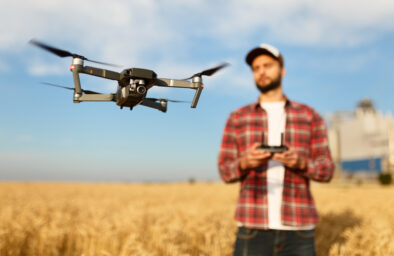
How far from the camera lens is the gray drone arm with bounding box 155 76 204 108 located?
0.52 meters

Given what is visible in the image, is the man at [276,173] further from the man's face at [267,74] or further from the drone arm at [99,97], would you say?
the drone arm at [99,97]

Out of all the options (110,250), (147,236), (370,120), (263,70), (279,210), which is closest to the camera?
(263,70)

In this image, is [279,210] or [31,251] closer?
[279,210]

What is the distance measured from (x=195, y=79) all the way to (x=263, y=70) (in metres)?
2.33

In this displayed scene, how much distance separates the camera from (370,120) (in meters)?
53.3

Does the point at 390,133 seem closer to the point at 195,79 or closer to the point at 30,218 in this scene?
the point at 30,218

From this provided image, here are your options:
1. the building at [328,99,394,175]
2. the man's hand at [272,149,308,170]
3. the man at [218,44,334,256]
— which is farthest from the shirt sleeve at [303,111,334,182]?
the building at [328,99,394,175]

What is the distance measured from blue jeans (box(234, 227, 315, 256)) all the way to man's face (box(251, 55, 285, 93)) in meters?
1.29

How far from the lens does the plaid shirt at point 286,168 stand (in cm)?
302

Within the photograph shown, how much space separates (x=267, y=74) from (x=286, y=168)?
0.91 meters

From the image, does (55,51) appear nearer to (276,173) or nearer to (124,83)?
(124,83)

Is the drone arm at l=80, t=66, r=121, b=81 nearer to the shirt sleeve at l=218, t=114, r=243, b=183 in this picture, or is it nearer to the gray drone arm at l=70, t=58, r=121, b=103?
the gray drone arm at l=70, t=58, r=121, b=103

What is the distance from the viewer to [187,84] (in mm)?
560

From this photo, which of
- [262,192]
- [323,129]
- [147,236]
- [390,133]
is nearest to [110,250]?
[147,236]
